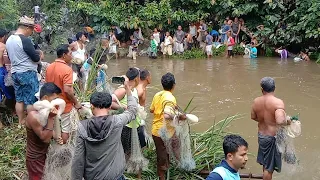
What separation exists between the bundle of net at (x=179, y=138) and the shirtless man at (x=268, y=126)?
2.80 feet

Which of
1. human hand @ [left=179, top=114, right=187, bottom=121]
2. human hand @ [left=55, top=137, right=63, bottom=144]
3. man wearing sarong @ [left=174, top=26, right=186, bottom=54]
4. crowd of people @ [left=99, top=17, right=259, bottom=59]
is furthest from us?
man wearing sarong @ [left=174, top=26, right=186, bottom=54]

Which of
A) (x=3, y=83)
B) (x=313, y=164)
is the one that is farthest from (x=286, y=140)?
(x=3, y=83)

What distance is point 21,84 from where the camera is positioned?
5.07 metres

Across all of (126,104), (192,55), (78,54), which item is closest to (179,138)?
(126,104)

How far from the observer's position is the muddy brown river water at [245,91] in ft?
20.7

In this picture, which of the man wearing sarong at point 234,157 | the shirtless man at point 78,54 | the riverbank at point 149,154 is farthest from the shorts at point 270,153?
the shirtless man at point 78,54

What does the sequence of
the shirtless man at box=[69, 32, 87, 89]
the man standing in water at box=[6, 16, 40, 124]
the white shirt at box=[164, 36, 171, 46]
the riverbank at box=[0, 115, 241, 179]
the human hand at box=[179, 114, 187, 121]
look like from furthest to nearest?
the white shirt at box=[164, 36, 171, 46] < the shirtless man at box=[69, 32, 87, 89] < the man standing in water at box=[6, 16, 40, 124] < the riverbank at box=[0, 115, 241, 179] < the human hand at box=[179, 114, 187, 121]

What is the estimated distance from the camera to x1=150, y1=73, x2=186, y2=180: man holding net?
174 inches

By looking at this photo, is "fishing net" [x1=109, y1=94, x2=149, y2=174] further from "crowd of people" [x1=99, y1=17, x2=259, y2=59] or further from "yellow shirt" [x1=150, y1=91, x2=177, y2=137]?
"crowd of people" [x1=99, y1=17, x2=259, y2=59]

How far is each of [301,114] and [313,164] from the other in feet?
8.49

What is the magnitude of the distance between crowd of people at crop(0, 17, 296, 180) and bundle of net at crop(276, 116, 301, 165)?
7 centimetres

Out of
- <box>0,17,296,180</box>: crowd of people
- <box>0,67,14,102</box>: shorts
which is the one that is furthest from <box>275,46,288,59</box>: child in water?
<box>0,67,14,102</box>: shorts

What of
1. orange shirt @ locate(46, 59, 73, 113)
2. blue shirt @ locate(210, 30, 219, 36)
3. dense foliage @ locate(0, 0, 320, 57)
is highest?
dense foliage @ locate(0, 0, 320, 57)

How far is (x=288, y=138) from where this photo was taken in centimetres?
451
